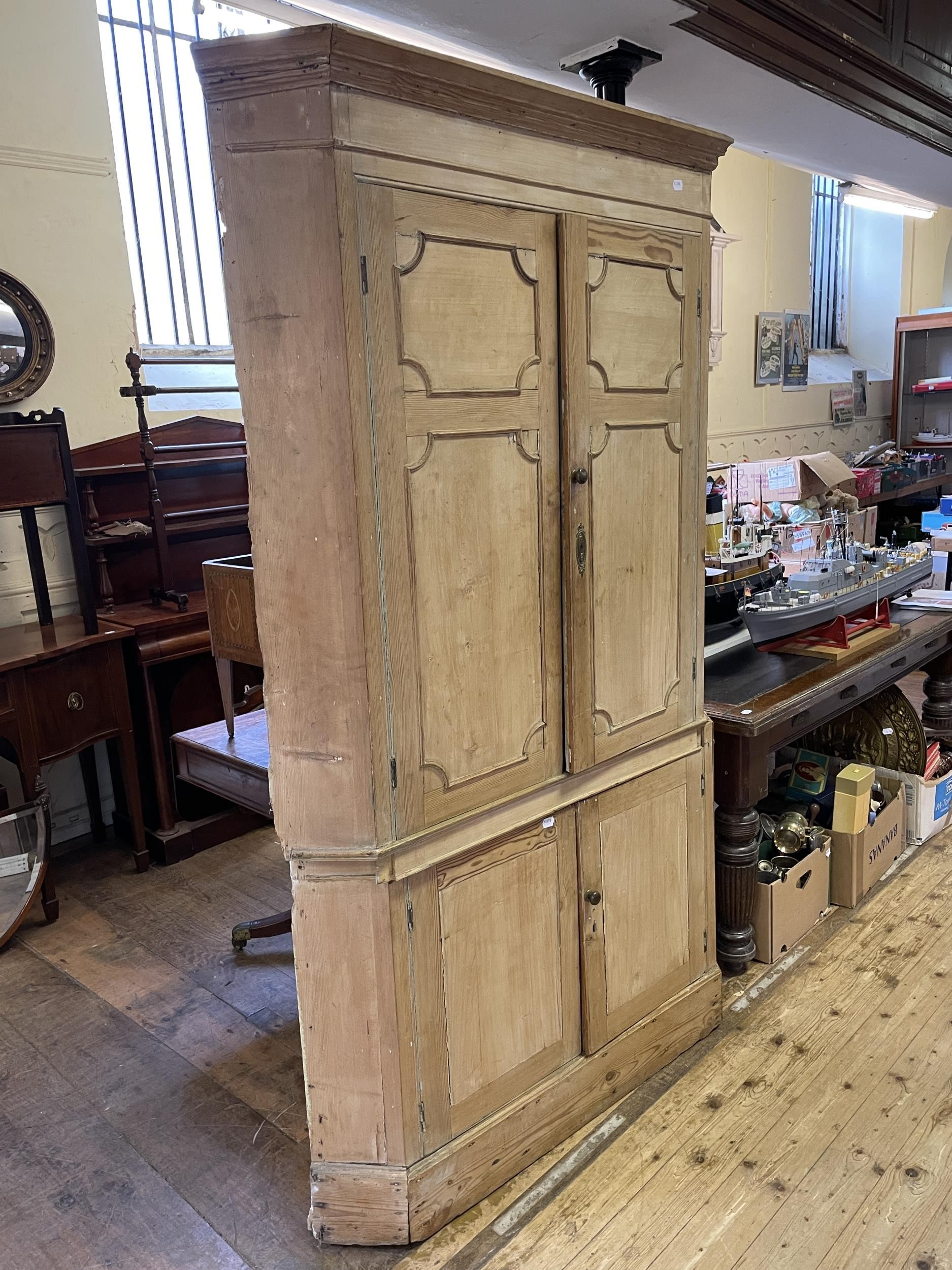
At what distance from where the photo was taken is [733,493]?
3.53m

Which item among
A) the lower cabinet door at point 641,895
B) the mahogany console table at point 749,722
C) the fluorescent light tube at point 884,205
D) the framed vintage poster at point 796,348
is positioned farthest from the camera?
the framed vintage poster at point 796,348

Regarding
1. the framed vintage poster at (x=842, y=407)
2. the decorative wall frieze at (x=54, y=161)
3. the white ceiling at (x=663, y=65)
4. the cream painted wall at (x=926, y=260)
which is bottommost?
the framed vintage poster at (x=842, y=407)

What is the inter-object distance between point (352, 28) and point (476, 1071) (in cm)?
193

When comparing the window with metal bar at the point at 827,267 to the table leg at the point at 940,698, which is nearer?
the table leg at the point at 940,698

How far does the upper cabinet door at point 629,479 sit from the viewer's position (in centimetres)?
191

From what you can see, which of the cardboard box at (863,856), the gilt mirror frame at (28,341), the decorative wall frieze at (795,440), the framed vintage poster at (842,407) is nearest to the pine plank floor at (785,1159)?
the cardboard box at (863,856)

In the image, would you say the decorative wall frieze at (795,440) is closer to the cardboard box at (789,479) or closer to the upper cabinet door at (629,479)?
the cardboard box at (789,479)

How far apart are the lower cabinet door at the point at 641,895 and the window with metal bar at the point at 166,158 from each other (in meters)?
3.09

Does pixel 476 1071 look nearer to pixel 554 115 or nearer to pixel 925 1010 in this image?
pixel 925 1010

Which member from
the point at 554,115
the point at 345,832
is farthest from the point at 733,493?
the point at 345,832

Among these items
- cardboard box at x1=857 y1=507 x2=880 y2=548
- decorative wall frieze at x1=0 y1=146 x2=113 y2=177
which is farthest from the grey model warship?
decorative wall frieze at x1=0 y1=146 x2=113 y2=177

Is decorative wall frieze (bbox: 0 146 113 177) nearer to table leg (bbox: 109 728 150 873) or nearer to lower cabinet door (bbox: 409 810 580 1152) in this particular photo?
table leg (bbox: 109 728 150 873)

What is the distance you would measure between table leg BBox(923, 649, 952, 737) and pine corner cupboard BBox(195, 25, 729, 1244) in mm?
2029

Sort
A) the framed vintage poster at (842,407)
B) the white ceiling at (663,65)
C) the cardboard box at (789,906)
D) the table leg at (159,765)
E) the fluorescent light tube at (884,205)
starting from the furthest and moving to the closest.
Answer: the framed vintage poster at (842,407) < the fluorescent light tube at (884,205) < the table leg at (159,765) < the cardboard box at (789,906) < the white ceiling at (663,65)
